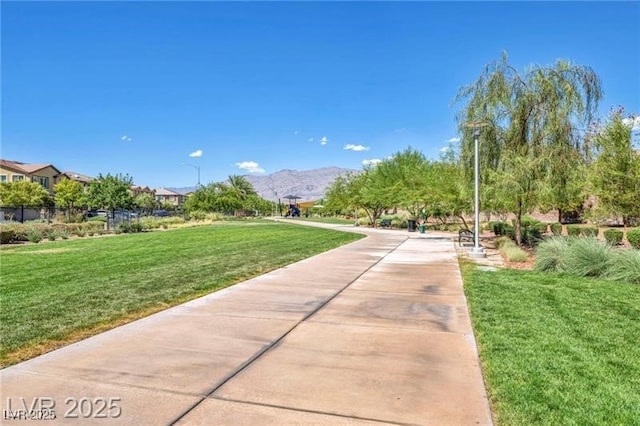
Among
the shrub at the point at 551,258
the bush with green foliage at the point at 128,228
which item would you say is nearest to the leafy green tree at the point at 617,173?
the shrub at the point at 551,258

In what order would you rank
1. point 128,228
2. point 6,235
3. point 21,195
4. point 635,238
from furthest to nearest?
point 21,195 < point 128,228 < point 6,235 < point 635,238

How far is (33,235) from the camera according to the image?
76.4 feet

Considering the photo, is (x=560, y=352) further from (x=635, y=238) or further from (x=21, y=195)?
(x=21, y=195)

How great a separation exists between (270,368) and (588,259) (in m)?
9.76

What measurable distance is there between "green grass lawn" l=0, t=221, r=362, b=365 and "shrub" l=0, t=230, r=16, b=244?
890 centimetres

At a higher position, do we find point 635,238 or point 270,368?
point 635,238

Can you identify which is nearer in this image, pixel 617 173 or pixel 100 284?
pixel 100 284

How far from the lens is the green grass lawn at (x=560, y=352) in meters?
3.71

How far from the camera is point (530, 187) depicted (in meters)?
17.0

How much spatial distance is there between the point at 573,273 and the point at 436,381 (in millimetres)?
8566

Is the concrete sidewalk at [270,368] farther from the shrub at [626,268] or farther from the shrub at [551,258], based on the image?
the shrub at [551,258]

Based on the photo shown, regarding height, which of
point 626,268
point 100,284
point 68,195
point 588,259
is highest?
point 68,195

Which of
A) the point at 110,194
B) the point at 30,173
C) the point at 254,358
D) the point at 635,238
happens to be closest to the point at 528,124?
the point at 635,238

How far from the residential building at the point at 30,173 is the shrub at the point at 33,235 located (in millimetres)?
50199
